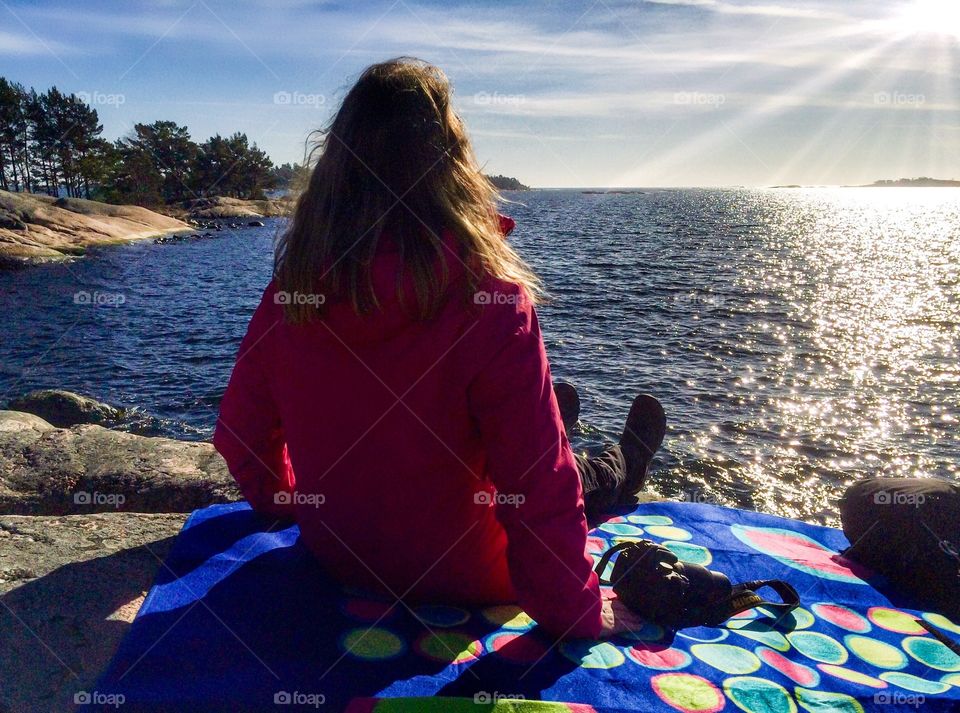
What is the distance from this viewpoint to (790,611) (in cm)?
342

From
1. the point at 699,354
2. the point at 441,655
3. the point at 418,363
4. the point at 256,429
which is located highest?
the point at 418,363

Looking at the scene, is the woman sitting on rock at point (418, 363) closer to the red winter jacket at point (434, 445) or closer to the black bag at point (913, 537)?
the red winter jacket at point (434, 445)

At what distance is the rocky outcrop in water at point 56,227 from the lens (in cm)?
3228

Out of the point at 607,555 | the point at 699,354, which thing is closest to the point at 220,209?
the point at 699,354

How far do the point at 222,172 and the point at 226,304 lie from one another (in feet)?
184

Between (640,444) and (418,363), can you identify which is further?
(640,444)

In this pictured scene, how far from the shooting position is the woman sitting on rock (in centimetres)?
234

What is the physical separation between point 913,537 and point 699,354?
39.5 feet

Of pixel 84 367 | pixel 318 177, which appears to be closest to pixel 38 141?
pixel 84 367

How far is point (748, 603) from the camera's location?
3.28m

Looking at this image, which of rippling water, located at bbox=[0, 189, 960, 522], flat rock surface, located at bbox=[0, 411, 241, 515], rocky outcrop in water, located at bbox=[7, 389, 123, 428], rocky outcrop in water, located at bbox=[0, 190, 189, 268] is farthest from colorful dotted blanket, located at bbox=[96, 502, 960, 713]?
rocky outcrop in water, located at bbox=[0, 190, 189, 268]

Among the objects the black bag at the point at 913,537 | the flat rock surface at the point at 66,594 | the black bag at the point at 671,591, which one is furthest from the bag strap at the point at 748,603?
the flat rock surface at the point at 66,594

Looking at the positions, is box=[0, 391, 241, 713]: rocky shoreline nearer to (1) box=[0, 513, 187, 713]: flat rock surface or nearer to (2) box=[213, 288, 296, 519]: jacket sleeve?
(1) box=[0, 513, 187, 713]: flat rock surface

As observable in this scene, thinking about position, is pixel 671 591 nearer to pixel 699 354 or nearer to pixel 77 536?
pixel 77 536
